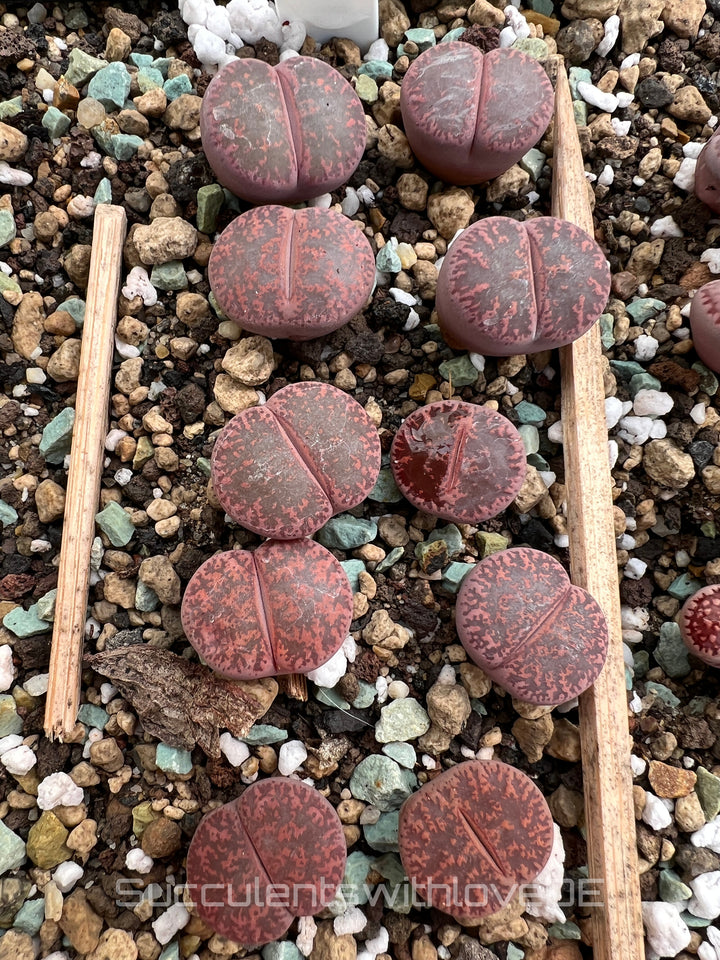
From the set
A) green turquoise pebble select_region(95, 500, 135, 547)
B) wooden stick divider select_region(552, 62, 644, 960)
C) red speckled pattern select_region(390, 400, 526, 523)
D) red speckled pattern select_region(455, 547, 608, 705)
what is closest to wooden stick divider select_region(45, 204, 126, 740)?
green turquoise pebble select_region(95, 500, 135, 547)

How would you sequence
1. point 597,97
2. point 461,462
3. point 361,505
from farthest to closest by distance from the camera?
point 597,97 < point 361,505 < point 461,462

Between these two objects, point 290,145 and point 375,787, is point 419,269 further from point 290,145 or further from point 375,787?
point 375,787

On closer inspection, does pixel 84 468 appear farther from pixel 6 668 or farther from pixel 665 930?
pixel 665 930

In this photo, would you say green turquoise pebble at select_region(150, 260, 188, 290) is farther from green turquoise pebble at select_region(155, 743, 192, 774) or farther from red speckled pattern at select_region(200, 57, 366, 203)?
green turquoise pebble at select_region(155, 743, 192, 774)

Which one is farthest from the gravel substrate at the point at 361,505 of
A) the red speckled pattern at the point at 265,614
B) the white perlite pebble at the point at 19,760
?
the red speckled pattern at the point at 265,614

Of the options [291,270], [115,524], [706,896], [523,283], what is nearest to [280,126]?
[291,270]

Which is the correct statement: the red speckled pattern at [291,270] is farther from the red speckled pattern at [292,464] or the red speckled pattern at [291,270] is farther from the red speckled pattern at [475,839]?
the red speckled pattern at [475,839]

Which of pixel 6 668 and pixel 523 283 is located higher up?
pixel 523 283

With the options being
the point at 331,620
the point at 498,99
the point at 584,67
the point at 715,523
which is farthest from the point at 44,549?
the point at 584,67
